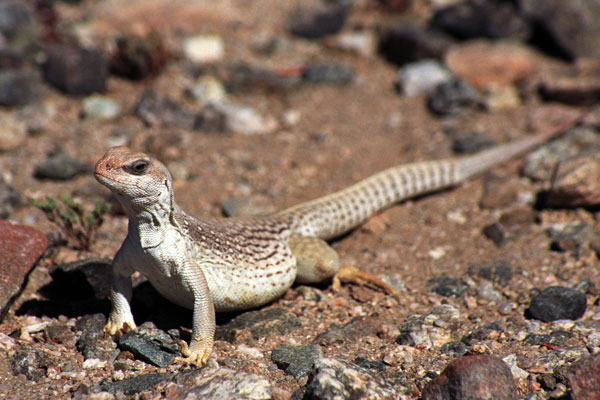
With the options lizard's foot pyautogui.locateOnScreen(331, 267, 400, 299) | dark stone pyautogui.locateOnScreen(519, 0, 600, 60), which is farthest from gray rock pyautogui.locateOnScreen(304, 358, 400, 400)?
dark stone pyautogui.locateOnScreen(519, 0, 600, 60)

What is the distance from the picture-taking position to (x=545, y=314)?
17.1ft

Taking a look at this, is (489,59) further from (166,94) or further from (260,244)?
(260,244)

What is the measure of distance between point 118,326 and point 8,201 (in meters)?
2.76

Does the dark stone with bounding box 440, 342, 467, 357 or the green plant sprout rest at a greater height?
the green plant sprout

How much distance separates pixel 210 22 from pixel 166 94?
263 cm

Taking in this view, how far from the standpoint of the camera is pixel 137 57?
30.8 feet

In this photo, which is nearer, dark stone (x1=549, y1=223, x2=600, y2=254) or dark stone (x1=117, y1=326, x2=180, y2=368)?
dark stone (x1=117, y1=326, x2=180, y2=368)

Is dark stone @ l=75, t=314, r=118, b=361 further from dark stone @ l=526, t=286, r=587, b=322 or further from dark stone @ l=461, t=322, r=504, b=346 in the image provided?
dark stone @ l=526, t=286, r=587, b=322

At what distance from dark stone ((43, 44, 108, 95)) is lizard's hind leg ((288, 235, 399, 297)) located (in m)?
5.11

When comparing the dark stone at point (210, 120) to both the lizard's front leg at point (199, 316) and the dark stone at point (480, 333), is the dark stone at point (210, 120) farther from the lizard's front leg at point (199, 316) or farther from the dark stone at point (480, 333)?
the dark stone at point (480, 333)

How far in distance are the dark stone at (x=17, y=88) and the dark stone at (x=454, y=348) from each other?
724 cm

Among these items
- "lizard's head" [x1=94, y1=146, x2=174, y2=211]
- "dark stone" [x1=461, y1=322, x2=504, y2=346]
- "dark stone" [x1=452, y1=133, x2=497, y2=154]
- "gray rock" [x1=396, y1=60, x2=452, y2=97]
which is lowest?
"dark stone" [x1=461, y1=322, x2=504, y2=346]

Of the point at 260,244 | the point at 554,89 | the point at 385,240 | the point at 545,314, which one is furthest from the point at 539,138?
the point at 260,244

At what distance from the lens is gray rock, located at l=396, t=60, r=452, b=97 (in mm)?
9898
